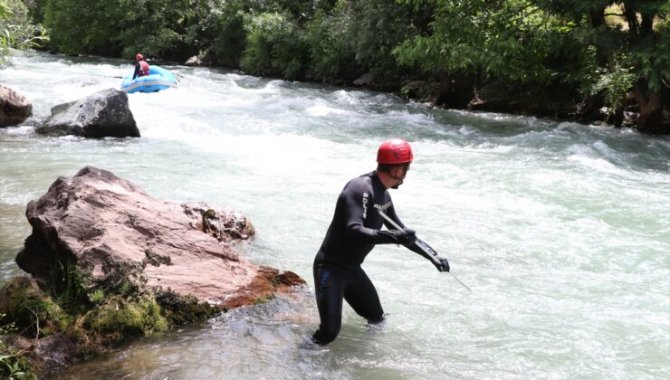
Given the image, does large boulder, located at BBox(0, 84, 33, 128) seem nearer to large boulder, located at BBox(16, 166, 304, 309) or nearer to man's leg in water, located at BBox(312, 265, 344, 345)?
large boulder, located at BBox(16, 166, 304, 309)

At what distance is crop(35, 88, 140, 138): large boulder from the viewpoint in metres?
12.7

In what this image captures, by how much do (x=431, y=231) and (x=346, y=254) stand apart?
3.30 m

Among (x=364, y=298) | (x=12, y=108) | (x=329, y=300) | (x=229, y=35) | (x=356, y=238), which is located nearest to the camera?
(x=356, y=238)

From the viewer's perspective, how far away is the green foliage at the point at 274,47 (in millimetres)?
25906

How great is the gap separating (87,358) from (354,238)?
76.7 inches

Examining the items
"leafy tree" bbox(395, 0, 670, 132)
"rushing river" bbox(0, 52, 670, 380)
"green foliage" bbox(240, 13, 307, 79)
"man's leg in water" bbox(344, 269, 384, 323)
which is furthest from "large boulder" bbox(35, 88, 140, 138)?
"green foliage" bbox(240, 13, 307, 79)

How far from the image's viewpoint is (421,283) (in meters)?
6.16

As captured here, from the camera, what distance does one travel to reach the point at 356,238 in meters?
4.07

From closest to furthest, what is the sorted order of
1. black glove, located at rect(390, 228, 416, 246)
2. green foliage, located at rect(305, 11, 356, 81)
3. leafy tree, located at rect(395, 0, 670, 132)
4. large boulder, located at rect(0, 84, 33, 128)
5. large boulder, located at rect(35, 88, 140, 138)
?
black glove, located at rect(390, 228, 416, 246), large boulder, located at rect(35, 88, 140, 138), large boulder, located at rect(0, 84, 33, 128), leafy tree, located at rect(395, 0, 670, 132), green foliage, located at rect(305, 11, 356, 81)

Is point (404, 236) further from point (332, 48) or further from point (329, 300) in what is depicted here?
point (332, 48)

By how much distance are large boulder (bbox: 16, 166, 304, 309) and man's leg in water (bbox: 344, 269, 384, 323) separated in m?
0.86

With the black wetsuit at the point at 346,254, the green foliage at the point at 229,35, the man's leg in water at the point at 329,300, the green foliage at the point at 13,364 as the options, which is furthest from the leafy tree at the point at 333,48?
the green foliage at the point at 13,364

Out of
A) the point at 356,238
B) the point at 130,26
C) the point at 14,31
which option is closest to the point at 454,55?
the point at 14,31

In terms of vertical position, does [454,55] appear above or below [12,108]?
above
